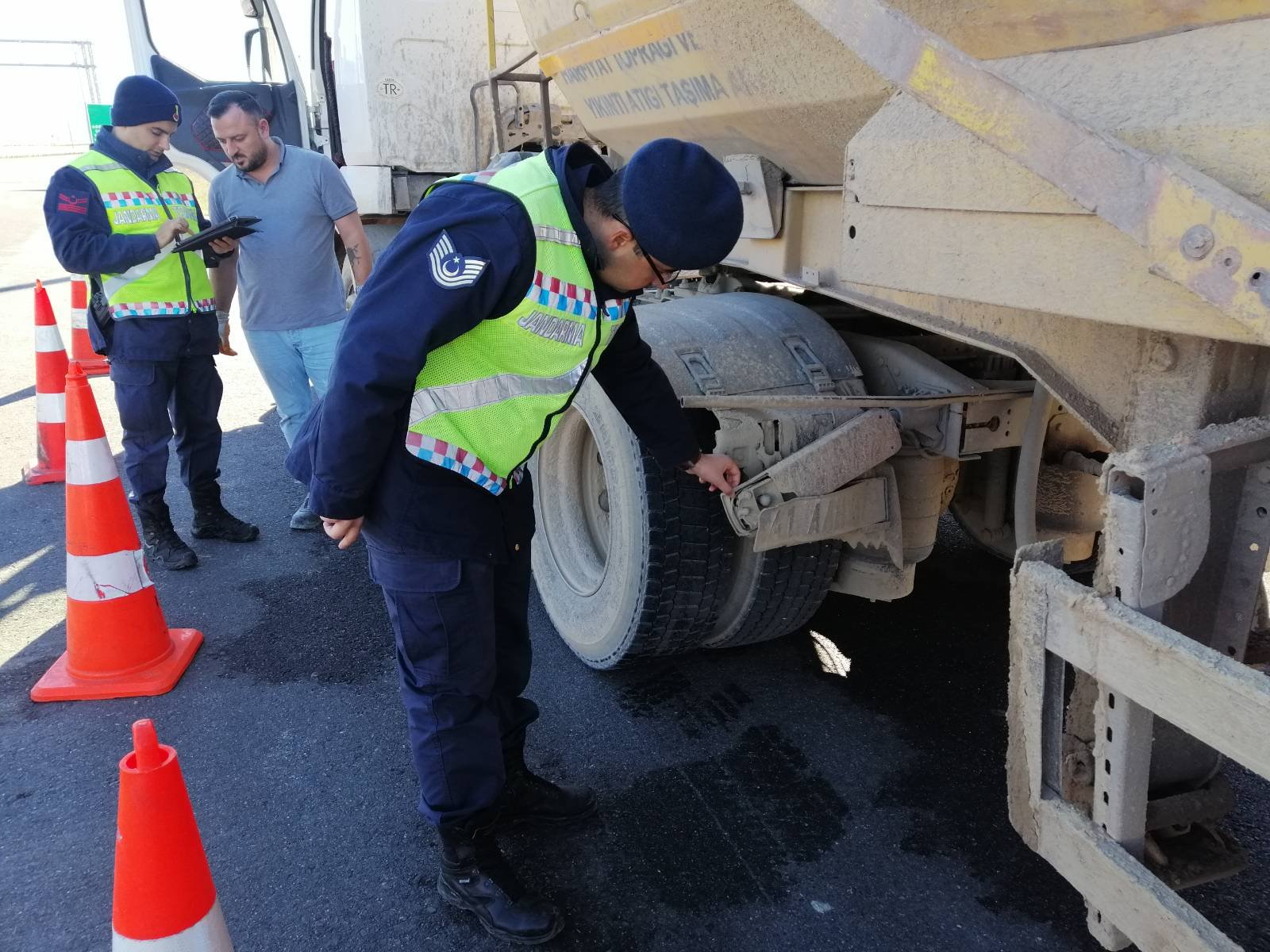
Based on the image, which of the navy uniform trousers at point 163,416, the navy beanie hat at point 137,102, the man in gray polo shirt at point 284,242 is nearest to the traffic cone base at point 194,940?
the man in gray polo shirt at point 284,242

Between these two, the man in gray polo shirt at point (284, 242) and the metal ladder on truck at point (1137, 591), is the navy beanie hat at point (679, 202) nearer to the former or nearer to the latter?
the metal ladder on truck at point (1137, 591)

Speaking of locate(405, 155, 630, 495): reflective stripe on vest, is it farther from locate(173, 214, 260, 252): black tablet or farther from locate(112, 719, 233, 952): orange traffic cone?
locate(173, 214, 260, 252): black tablet

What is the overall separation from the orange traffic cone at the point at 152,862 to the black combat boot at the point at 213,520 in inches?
111

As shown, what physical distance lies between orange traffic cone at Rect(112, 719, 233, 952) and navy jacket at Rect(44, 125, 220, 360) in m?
2.62

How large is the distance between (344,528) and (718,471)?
931 millimetres

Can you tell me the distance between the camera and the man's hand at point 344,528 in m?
1.82

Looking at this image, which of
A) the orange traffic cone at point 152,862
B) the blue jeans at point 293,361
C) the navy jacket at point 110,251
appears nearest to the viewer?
the orange traffic cone at point 152,862

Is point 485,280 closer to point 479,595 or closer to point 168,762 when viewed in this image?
point 479,595

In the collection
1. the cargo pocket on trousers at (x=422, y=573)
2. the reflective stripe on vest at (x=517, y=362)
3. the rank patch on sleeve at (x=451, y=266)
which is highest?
the rank patch on sleeve at (x=451, y=266)

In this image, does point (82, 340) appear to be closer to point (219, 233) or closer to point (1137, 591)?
point (219, 233)

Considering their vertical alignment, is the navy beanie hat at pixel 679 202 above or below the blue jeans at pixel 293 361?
above

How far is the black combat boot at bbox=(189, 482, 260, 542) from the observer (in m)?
4.25

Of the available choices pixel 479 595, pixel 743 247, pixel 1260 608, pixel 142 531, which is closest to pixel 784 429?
pixel 743 247

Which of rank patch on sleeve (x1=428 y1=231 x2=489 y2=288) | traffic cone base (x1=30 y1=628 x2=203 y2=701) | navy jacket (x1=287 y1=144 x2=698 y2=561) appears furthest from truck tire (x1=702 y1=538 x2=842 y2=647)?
traffic cone base (x1=30 y1=628 x2=203 y2=701)
